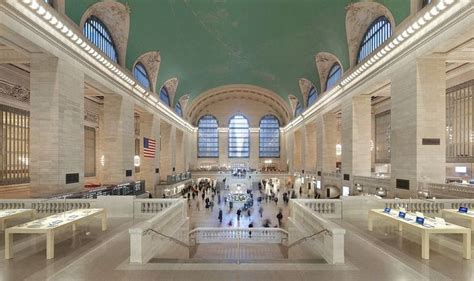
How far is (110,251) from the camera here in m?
6.77

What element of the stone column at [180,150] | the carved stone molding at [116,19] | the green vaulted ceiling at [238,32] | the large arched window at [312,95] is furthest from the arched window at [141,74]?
the large arched window at [312,95]

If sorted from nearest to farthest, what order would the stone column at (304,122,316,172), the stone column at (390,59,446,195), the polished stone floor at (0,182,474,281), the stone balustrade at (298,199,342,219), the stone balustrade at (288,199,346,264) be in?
the polished stone floor at (0,182,474,281), the stone balustrade at (288,199,346,264), the stone balustrade at (298,199,342,219), the stone column at (390,59,446,195), the stone column at (304,122,316,172)

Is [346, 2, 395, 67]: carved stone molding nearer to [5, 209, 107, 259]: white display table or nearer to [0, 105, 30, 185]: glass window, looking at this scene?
[5, 209, 107, 259]: white display table

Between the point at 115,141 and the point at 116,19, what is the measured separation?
738cm

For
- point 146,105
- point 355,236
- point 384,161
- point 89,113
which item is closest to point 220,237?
point 355,236

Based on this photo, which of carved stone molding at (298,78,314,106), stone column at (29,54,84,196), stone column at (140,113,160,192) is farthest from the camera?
carved stone molding at (298,78,314,106)

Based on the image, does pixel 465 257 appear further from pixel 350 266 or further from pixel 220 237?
pixel 220 237

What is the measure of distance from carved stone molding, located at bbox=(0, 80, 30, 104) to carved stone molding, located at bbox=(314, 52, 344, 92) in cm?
2013

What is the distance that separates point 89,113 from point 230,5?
51.2 ft

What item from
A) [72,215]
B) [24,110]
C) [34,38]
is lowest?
[72,215]

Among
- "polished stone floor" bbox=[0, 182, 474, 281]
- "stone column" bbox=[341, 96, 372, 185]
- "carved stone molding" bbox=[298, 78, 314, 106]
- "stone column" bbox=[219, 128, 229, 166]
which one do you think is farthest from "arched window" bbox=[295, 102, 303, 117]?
"polished stone floor" bbox=[0, 182, 474, 281]

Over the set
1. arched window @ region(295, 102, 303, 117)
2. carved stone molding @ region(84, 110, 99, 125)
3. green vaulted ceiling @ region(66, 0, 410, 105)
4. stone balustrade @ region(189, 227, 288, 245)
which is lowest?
stone balustrade @ region(189, 227, 288, 245)

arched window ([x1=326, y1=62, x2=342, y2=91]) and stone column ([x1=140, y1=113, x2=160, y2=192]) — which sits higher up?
arched window ([x1=326, y1=62, x2=342, y2=91])

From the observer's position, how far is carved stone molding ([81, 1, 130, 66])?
1591 cm
